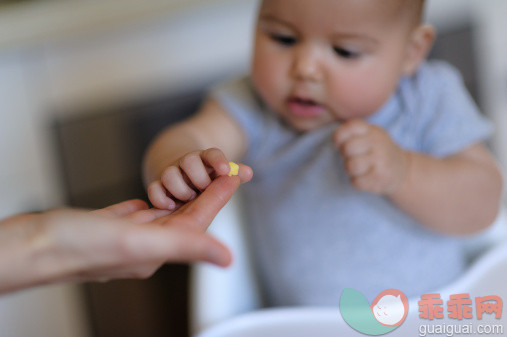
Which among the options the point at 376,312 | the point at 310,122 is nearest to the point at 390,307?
the point at 376,312

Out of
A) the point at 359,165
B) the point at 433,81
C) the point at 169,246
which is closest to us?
the point at 169,246

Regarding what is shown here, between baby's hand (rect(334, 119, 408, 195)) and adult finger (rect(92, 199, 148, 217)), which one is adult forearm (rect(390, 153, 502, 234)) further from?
adult finger (rect(92, 199, 148, 217))

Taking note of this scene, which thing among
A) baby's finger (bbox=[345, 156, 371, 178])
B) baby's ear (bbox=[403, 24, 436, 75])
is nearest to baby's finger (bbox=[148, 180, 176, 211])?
baby's finger (bbox=[345, 156, 371, 178])

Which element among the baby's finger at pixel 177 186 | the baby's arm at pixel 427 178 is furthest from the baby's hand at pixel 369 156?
the baby's finger at pixel 177 186

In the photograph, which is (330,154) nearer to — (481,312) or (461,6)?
(481,312)

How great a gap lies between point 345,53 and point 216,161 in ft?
0.49

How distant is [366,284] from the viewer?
368 mm

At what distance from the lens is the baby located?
34 centimetres

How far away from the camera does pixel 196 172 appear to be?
0.26 metres

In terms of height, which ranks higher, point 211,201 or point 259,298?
point 211,201

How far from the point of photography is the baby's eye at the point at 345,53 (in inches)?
13.8

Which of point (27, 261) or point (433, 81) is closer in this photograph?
point (27, 261)

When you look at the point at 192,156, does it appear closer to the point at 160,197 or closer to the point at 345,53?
the point at 160,197

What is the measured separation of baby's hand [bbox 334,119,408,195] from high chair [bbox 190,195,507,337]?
8cm
